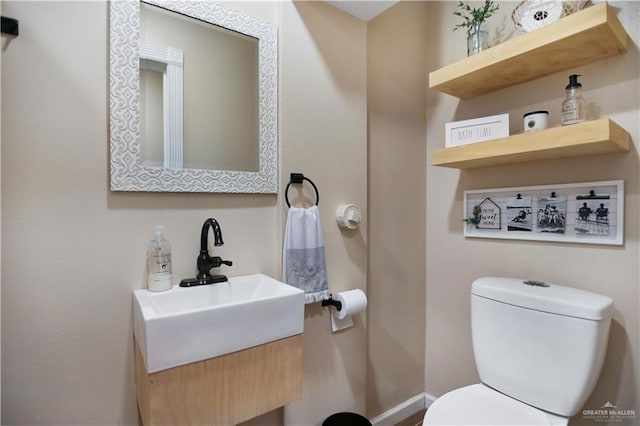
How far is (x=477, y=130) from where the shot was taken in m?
1.39

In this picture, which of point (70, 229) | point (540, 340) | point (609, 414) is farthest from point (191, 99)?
point (609, 414)

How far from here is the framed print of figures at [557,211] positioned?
4.07 ft

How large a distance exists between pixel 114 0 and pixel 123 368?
1.16 meters

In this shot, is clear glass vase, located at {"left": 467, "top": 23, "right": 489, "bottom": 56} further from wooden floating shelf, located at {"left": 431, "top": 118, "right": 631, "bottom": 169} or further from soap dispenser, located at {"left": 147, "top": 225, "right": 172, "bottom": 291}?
soap dispenser, located at {"left": 147, "top": 225, "right": 172, "bottom": 291}

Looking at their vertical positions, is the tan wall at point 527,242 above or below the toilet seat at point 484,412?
above

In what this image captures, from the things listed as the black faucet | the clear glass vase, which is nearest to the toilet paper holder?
the black faucet

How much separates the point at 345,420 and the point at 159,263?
1.03 metres

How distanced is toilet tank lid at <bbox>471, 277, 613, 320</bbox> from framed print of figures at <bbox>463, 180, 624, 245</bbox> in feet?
0.76

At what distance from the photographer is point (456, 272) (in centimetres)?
175

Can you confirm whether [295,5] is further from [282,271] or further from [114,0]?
[282,271]

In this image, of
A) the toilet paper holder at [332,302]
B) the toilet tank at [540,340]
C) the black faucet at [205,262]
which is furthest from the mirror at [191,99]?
the toilet tank at [540,340]

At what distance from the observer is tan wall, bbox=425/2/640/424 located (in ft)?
3.98

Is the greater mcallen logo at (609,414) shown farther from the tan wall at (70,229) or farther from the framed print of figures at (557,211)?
the tan wall at (70,229)

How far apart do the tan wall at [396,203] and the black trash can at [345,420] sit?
258 mm
